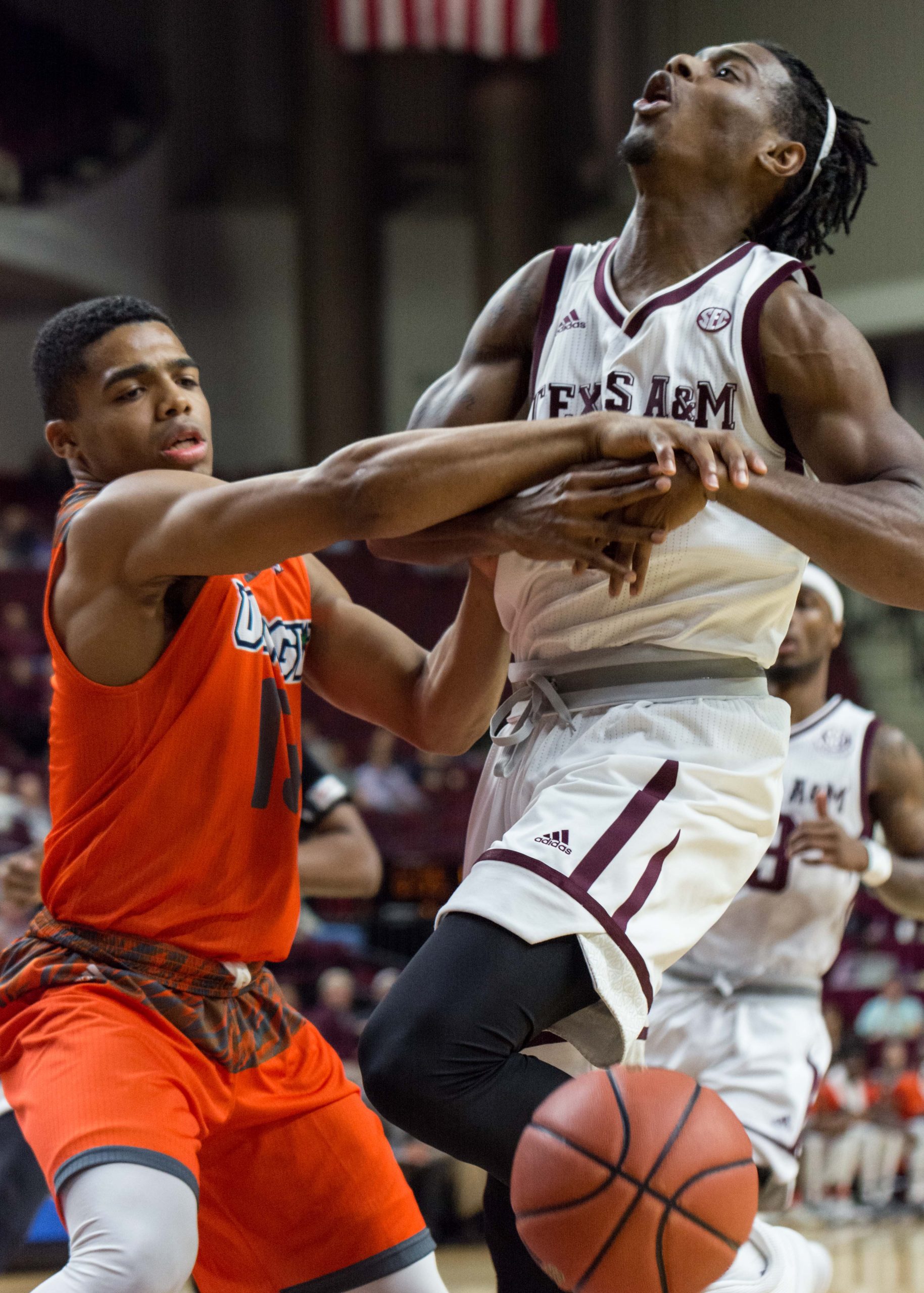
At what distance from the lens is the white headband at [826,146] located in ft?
10.3

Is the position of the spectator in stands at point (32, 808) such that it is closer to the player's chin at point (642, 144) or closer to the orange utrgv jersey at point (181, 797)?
the orange utrgv jersey at point (181, 797)

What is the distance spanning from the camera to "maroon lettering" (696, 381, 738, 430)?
2.70 m

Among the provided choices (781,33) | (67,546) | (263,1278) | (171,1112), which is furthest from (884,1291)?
(781,33)

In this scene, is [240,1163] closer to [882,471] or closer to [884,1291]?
[882,471]

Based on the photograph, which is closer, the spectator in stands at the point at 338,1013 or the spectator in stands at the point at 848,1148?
the spectator in stands at the point at 848,1148

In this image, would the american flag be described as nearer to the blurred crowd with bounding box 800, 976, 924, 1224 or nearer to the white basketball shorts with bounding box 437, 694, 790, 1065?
the blurred crowd with bounding box 800, 976, 924, 1224

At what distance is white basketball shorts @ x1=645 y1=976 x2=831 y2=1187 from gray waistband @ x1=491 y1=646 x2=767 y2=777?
1.81 m

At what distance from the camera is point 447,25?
514 inches

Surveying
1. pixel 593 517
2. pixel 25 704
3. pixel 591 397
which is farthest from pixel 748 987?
pixel 25 704

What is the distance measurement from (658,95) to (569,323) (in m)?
0.55

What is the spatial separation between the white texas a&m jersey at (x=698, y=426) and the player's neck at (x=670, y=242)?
0.09 meters

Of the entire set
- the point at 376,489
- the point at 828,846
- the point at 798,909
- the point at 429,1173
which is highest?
the point at 376,489

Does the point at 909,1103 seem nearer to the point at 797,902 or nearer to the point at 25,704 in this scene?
the point at 797,902

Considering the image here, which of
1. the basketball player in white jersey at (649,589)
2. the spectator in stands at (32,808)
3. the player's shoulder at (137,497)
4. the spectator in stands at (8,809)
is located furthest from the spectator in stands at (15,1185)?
the spectator in stands at (8,809)
